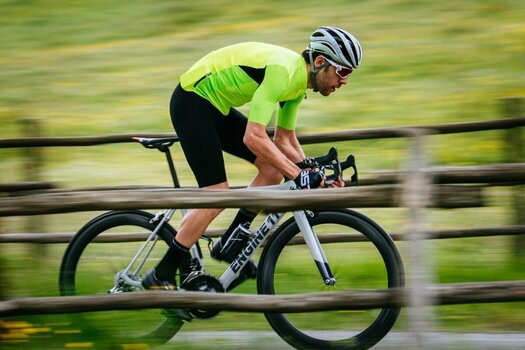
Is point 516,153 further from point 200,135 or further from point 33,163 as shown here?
point 33,163

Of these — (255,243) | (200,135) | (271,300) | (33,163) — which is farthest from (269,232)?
(33,163)

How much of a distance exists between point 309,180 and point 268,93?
515mm

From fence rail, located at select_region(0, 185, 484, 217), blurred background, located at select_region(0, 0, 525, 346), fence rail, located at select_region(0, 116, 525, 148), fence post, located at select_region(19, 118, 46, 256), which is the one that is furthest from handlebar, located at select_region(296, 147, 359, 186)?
fence post, located at select_region(19, 118, 46, 256)

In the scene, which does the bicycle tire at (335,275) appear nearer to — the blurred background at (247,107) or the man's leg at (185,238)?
the man's leg at (185,238)

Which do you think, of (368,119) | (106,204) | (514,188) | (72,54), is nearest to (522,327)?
(514,188)

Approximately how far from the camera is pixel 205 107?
5.41m

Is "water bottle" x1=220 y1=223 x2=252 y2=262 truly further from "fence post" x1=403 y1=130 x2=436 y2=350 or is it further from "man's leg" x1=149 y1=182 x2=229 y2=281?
"fence post" x1=403 y1=130 x2=436 y2=350

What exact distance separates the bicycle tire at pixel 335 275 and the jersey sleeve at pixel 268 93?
61 centimetres

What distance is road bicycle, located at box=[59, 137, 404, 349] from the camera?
516cm

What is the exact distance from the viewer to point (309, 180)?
16.9ft

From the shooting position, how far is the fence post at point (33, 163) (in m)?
7.80

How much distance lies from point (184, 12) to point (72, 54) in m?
2.47

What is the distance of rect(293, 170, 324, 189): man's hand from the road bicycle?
0.27 feet

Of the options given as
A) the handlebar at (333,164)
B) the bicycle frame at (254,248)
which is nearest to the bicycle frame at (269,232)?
the bicycle frame at (254,248)
